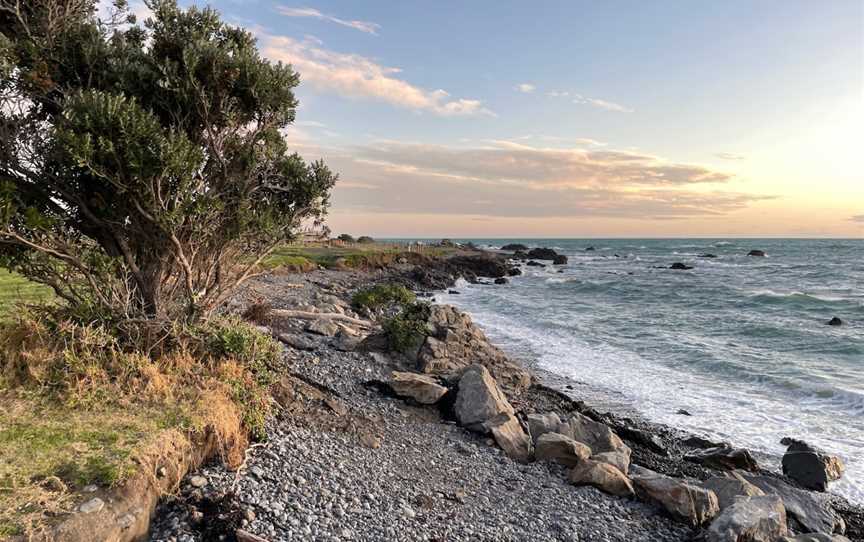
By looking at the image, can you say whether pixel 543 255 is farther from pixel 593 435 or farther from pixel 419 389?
pixel 419 389

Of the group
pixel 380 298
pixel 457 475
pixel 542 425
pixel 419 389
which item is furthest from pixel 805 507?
pixel 380 298

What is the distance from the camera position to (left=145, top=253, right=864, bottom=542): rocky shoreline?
7.25 m

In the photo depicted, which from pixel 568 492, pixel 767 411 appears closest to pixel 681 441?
pixel 767 411

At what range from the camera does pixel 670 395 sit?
18.3 meters

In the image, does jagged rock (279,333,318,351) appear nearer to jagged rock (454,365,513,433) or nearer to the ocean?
jagged rock (454,365,513,433)

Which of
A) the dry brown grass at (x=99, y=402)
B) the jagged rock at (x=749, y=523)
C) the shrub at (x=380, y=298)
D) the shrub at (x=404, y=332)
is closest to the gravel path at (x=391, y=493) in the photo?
the jagged rock at (x=749, y=523)

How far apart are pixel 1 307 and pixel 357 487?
38.3ft

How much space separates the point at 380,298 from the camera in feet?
98.9

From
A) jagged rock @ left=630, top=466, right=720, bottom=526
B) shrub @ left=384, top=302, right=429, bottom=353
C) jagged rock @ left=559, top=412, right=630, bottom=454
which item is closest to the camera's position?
jagged rock @ left=630, top=466, right=720, bottom=526

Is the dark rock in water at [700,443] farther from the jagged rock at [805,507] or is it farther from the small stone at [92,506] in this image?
the small stone at [92,506]

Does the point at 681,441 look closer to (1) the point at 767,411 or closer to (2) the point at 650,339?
(1) the point at 767,411

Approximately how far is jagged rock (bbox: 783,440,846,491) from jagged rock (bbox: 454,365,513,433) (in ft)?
23.6

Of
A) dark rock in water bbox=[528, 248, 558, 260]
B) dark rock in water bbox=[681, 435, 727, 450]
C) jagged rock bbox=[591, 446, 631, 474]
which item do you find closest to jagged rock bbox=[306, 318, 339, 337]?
jagged rock bbox=[591, 446, 631, 474]

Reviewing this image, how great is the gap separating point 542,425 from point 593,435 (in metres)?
1.33
